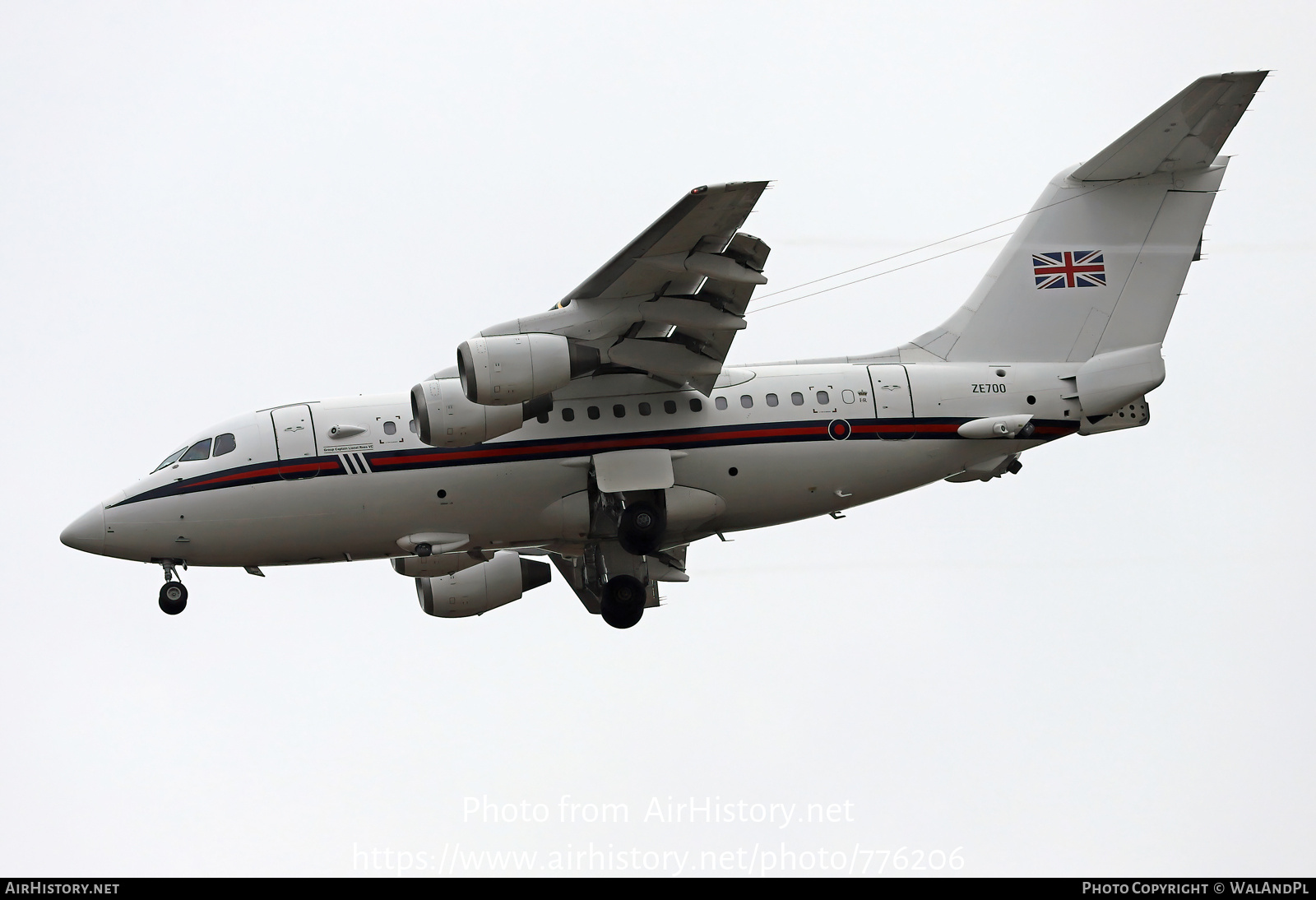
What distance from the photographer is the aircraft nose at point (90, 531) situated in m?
18.4

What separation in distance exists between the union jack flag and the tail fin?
0.01 m

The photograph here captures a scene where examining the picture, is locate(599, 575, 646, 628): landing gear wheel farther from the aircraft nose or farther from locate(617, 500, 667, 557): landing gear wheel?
the aircraft nose

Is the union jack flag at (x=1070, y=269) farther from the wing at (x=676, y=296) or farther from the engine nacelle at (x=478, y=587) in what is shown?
the engine nacelle at (x=478, y=587)

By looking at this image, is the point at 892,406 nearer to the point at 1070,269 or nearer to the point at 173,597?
the point at 1070,269

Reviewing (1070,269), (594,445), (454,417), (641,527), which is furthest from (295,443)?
(1070,269)

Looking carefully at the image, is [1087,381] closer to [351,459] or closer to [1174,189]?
[1174,189]

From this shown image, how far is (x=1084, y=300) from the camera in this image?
65.4ft

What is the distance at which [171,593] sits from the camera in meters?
18.5

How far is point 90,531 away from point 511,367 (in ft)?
17.6

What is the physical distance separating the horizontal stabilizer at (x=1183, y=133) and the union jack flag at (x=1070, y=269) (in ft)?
3.11

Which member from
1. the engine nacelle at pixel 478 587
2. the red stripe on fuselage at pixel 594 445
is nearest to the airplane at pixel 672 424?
the red stripe on fuselage at pixel 594 445

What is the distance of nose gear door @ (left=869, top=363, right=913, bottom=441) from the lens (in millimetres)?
19000

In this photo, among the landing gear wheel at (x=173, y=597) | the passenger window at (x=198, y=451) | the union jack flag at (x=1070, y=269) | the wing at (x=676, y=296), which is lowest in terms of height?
the landing gear wheel at (x=173, y=597)
